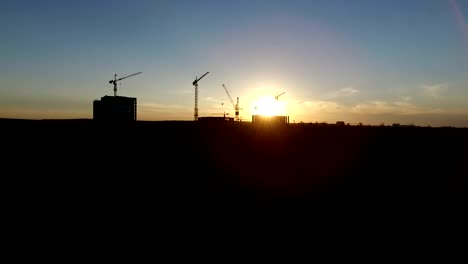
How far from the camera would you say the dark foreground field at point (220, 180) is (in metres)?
14.9

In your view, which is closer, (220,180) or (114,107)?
(220,180)

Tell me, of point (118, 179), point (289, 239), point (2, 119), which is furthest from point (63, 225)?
point (2, 119)

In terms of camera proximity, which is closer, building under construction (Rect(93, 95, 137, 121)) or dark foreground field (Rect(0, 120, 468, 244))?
dark foreground field (Rect(0, 120, 468, 244))

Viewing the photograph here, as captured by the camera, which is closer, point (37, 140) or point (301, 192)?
point (301, 192)

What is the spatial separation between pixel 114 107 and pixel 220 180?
112 meters

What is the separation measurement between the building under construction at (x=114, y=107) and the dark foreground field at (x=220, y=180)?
3877 inches

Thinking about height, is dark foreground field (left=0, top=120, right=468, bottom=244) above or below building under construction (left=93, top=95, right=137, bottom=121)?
below

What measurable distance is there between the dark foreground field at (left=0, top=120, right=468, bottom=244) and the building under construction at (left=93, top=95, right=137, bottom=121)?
98483mm

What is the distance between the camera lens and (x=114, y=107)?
12512cm

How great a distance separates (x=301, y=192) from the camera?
19.7 metres

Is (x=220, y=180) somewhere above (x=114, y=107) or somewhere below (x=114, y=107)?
below

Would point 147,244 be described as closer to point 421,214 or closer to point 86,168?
point 86,168

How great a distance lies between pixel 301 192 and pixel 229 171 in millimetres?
5479

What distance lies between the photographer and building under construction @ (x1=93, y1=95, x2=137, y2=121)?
122312 mm
